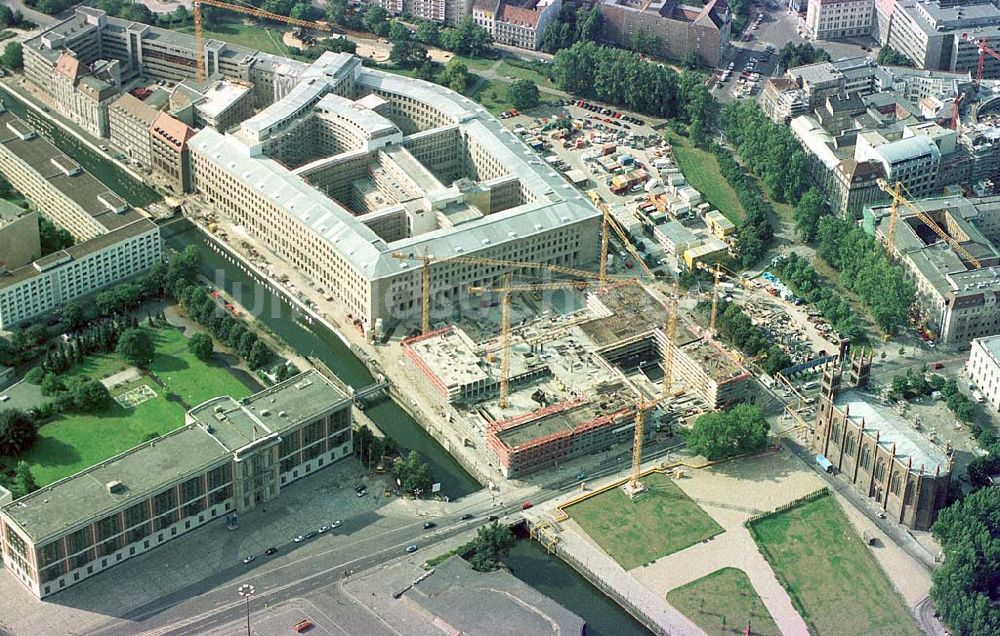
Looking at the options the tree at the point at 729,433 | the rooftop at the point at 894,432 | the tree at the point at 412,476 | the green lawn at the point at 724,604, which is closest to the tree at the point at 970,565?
the rooftop at the point at 894,432

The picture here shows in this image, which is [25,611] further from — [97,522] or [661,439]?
[661,439]

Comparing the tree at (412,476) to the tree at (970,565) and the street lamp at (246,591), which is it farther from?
the tree at (970,565)

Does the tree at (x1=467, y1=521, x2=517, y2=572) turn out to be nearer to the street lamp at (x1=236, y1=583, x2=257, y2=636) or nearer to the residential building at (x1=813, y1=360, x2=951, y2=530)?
the street lamp at (x1=236, y1=583, x2=257, y2=636)

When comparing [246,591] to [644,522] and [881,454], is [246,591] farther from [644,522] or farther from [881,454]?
[881,454]

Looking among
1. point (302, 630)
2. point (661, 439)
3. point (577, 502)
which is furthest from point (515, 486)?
point (302, 630)

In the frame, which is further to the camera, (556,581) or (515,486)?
(515,486)

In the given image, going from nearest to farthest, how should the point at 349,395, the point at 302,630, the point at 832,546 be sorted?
the point at 302,630 → the point at 832,546 → the point at 349,395
